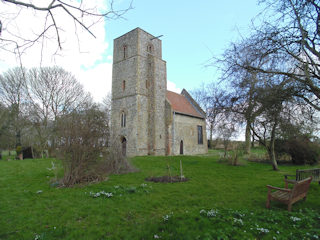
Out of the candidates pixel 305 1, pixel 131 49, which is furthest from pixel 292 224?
pixel 131 49

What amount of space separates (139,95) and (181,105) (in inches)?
288

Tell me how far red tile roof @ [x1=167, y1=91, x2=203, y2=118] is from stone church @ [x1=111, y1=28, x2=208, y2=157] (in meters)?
0.31

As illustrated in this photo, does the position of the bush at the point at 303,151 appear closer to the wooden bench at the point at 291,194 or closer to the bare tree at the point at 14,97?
the wooden bench at the point at 291,194

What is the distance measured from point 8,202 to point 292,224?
725 centimetres

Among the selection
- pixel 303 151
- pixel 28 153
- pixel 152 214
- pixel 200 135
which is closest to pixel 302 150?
pixel 303 151

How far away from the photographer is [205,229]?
11.9ft

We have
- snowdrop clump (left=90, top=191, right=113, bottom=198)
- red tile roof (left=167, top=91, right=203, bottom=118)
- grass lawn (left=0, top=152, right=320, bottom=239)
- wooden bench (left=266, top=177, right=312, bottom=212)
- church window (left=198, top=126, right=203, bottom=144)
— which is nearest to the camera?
grass lawn (left=0, top=152, right=320, bottom=239)

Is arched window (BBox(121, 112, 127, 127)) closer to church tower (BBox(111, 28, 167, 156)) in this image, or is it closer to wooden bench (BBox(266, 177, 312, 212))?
church tower (BBox(111, 28, 167, 156))

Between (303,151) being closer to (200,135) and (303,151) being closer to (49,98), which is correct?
(200,135)

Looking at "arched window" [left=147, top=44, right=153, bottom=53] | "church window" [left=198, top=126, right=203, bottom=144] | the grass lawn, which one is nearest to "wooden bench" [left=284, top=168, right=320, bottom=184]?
the grass lawn

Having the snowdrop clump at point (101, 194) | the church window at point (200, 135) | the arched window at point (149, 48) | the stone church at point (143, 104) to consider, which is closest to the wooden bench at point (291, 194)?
the snowdrop clump at point (101, 194)

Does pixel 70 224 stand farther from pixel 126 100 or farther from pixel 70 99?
pixel 70 99

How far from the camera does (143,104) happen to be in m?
22.9

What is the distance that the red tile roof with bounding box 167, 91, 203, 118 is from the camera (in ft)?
83.8
